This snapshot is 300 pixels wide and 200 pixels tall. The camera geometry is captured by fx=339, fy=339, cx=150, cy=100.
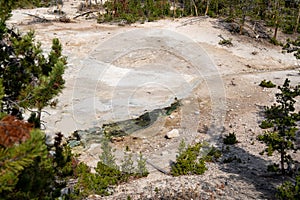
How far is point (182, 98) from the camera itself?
1541 centimetres

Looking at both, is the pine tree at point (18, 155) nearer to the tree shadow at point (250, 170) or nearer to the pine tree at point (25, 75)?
the pine tree at point (25, 75)

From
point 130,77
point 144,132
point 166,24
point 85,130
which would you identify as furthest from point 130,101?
point 166,24

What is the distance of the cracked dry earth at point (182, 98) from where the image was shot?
955cm

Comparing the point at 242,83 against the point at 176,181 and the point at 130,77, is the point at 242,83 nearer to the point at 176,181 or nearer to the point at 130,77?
the point at 130,77

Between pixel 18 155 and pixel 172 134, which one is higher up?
pixel 18 155

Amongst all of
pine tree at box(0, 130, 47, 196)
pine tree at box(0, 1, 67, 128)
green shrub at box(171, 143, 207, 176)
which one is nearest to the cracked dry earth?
green shrub at box(171, 143, 207, 176)

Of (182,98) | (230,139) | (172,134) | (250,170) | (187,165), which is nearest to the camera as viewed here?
(187,165)

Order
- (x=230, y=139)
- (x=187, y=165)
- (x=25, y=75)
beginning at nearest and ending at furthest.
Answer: (x=25, y=75) → (x=187, y=165) → (x=230, y=139)

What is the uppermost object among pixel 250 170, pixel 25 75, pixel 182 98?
pixel 25 75

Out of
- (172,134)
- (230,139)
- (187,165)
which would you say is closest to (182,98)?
(172,134)

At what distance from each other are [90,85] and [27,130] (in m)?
12.8

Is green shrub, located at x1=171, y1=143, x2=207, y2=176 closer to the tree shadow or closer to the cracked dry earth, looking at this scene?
the cracked dry earth

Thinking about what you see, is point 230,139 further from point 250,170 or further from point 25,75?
point 25,75

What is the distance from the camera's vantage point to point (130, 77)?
55.6 feet
